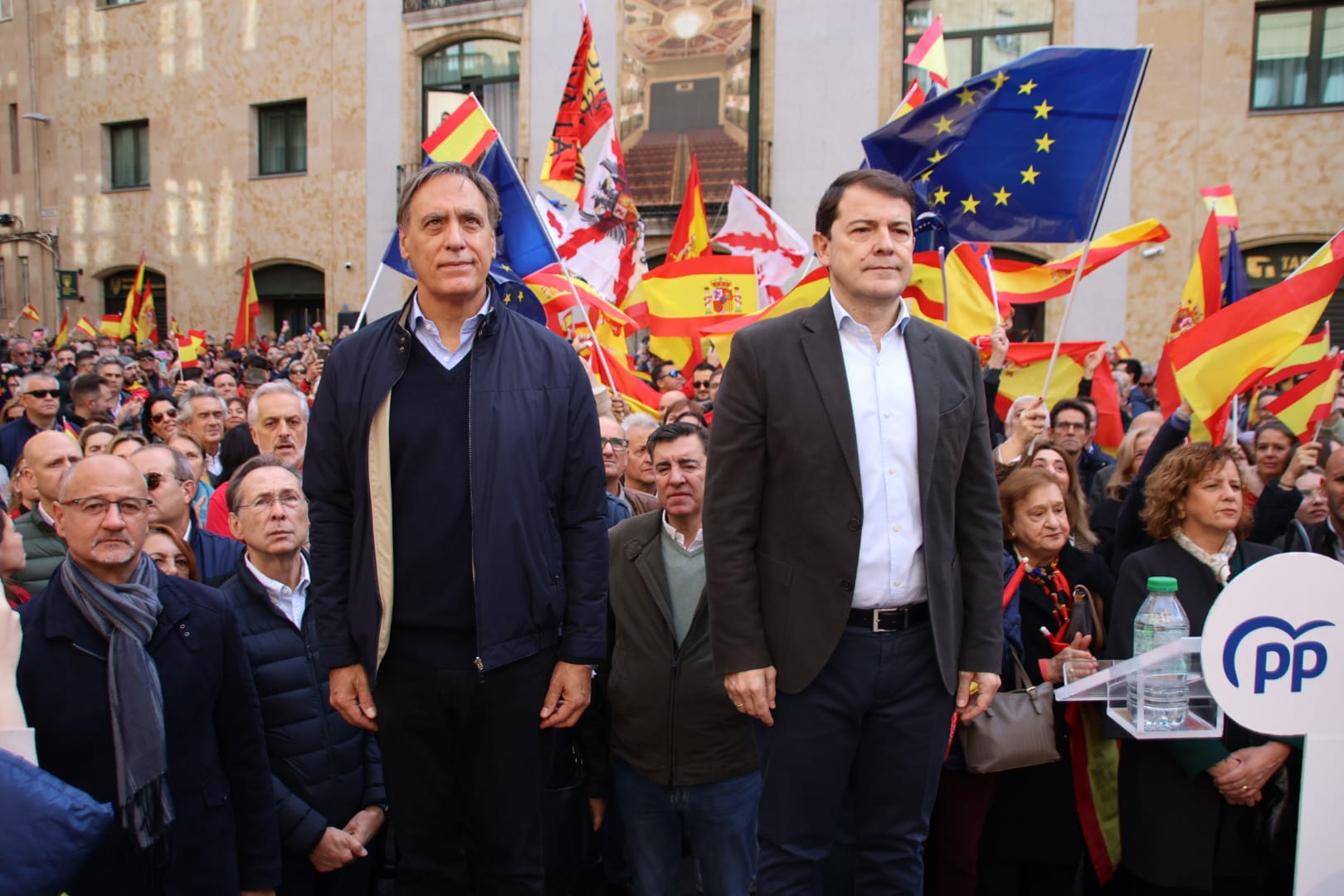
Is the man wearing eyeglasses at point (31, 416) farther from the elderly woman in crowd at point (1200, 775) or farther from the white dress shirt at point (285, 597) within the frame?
the elderly woman in crowd at point (1200, 775)

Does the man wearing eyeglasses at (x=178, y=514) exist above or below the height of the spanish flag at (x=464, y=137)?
below

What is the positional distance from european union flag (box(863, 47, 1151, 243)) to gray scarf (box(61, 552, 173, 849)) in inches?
168

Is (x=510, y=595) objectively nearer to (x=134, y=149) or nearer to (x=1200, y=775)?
(x=1200, y=775)

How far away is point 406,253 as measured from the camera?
2.48 metres

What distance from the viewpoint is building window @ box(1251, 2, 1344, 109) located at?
14875 millimetres

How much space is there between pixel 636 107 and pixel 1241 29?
9450 mm

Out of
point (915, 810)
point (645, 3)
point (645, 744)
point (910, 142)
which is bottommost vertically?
point (645, 744)

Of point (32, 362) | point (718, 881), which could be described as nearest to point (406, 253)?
point (718, 881)

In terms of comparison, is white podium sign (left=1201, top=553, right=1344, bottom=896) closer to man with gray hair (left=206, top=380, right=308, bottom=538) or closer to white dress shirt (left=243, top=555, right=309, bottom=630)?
white dress shirt (left=243, top=555, right=309, bottom=630)

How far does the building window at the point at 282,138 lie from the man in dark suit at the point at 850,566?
871 inches

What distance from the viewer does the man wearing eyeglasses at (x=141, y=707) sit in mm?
2490

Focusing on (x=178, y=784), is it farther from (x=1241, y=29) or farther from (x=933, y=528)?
(x=1241, y=29)

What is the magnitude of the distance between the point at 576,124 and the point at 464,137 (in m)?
1.86

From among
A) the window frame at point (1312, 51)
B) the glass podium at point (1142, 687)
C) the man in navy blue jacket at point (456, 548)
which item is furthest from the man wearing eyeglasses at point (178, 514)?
the window frame at point (1312, 51)
